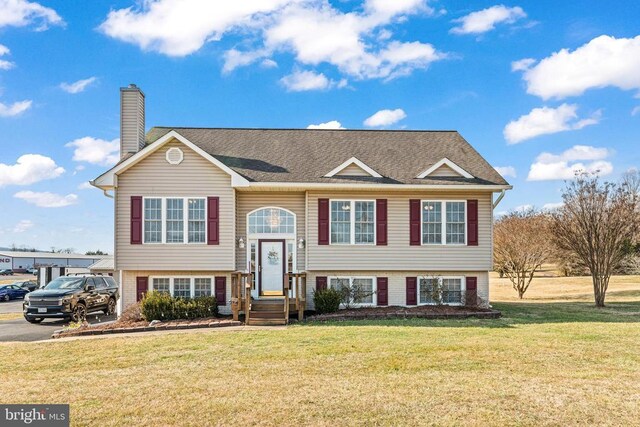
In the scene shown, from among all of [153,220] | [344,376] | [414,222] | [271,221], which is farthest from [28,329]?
[414,222]

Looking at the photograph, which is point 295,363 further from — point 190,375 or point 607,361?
point 607,361

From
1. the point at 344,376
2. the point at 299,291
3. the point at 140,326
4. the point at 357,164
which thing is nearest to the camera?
the point at 344,376

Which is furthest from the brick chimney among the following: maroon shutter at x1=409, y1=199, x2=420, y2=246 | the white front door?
maroon shutter at x1=409, y1=199, x2=420, y2=246

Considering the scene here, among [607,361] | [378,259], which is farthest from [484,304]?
[607,361]

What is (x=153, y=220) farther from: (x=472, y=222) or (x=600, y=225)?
(x=600, y=225)

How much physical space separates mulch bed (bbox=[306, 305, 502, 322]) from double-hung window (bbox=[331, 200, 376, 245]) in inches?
92.7

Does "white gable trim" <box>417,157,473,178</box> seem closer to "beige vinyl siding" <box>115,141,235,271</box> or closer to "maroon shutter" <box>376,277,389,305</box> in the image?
"maroon shutter" <box>376,277,389,305</box>

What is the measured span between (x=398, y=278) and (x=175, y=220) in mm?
7794

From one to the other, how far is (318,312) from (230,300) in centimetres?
295

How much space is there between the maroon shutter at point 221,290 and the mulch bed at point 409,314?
307cm

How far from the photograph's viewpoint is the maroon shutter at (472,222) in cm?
1650

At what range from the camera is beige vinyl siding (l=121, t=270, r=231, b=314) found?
15.8 m

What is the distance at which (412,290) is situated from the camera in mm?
16578

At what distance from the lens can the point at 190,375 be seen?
27.0 ft
